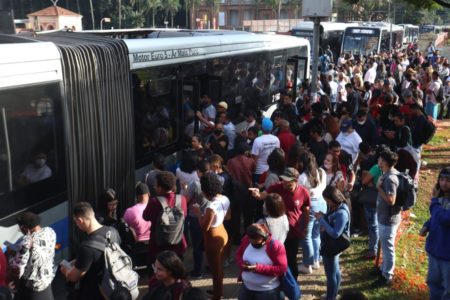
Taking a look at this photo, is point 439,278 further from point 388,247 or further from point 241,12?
point 241,12

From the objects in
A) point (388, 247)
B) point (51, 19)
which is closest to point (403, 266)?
point (388, 247)

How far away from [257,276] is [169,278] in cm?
118

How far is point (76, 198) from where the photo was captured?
6.32 m

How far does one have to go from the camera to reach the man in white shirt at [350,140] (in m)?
8.17

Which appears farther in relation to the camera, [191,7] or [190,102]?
[191,7]

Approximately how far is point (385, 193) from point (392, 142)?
294 centimetres

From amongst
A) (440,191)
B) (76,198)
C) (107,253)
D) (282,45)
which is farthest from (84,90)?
(282,45)

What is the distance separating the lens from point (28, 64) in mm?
5602

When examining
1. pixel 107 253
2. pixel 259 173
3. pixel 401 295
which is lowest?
pixel 401 295

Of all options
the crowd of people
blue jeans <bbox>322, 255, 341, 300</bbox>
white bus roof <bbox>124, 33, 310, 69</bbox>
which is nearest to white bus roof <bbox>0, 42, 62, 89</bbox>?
the crowd of people

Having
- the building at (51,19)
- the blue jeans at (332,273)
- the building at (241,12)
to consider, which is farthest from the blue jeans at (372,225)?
the building at (241,12)

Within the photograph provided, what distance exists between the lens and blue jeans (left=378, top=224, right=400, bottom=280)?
20.3ft

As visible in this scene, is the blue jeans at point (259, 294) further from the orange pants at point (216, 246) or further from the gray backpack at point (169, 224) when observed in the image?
the gray backpack at point (169, 224)

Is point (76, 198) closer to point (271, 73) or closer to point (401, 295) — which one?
point (401, 295)
